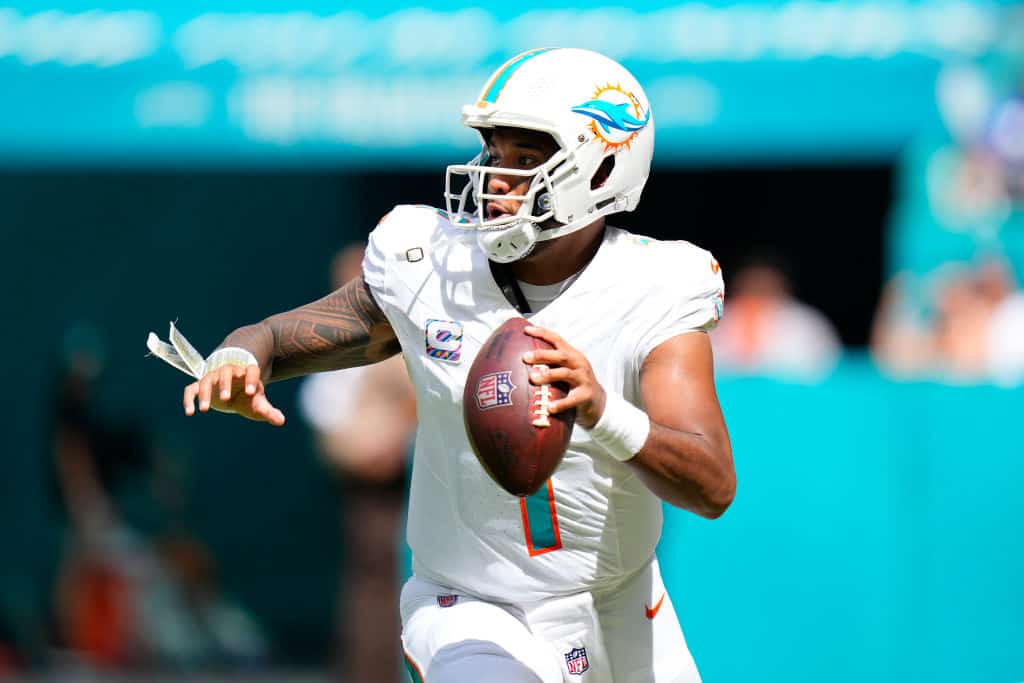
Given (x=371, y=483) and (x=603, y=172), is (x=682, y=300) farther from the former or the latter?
(x=371, y=483)

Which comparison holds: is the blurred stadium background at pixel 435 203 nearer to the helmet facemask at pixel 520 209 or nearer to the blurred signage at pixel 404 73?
the blurred signage at pixel 404 73

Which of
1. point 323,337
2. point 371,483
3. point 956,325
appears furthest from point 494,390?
point 956,325

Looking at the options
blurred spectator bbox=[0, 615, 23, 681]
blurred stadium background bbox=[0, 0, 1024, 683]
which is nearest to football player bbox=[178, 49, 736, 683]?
blurred stadium background bbox=[0, 0, 1024, 683]

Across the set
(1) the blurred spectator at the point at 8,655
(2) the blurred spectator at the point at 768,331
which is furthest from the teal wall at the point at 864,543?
(1) the blurred spectator at the point at 8,655

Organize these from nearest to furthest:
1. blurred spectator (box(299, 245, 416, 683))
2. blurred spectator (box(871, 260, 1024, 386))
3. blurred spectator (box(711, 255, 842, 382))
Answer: blurred spectator (box(299, 245, 416, 683))
blurred spectator (box(871, 260, 1024, 386))
blurred spectator (box(711, 255, 842, 382))

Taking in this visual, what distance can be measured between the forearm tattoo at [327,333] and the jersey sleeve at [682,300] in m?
0.64

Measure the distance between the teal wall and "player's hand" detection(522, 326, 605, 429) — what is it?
292 cm

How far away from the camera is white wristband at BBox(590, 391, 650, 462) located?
283 centimetres

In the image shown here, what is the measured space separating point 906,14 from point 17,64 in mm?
4534

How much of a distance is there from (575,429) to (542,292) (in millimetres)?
319

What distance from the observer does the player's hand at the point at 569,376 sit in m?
A: 2.78

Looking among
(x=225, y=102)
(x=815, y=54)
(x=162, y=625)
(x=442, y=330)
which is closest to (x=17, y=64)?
(x=225, y=102)

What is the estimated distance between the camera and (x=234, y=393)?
10.4 ft

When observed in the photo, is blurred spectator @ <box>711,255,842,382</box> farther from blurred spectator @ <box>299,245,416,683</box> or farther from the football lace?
the football lace
